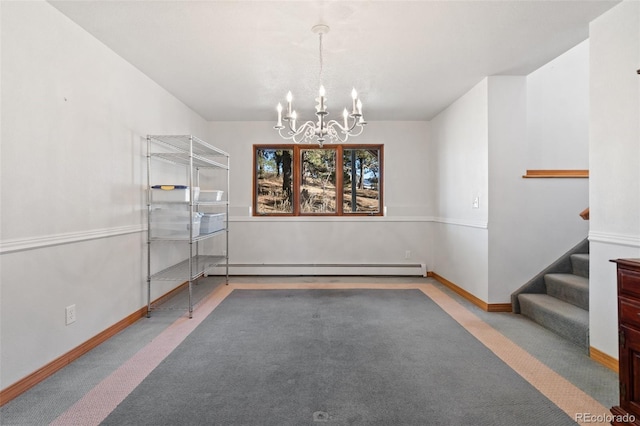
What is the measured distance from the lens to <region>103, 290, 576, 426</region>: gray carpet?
1.61 metres

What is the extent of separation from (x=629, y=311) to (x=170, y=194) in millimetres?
3441

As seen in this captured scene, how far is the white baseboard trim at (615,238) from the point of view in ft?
6.38

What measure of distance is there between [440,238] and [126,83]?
13.7 feet

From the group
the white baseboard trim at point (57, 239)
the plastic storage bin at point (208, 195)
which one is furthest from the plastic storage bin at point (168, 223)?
the plastic storage bin at point (208, 195)

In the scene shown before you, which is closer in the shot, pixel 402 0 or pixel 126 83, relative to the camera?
pixel 402 0

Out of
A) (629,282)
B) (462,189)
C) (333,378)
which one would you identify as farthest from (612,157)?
(333,378)

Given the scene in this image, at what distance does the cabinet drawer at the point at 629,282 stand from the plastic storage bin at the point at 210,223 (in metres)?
3.44

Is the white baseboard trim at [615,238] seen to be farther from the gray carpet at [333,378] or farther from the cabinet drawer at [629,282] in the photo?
the gray carpet at [333,378]

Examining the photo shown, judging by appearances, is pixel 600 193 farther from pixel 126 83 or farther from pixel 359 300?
pixel 126 83

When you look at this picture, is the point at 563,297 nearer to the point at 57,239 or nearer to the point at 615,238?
the point at 615,238

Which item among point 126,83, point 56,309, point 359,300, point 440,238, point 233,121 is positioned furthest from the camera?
point 233,121

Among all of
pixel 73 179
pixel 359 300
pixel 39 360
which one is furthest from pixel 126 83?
pixel 359 300

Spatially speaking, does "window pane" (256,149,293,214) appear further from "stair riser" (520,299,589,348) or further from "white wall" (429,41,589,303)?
"stair riser" (520,299,589,348)

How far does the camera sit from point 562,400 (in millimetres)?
1731
